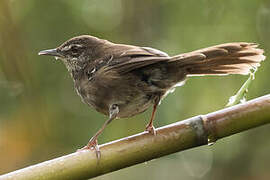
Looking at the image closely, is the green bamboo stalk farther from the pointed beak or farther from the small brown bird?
the pointed beak

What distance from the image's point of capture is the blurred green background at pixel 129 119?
5527mm

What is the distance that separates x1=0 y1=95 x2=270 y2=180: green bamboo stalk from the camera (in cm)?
277

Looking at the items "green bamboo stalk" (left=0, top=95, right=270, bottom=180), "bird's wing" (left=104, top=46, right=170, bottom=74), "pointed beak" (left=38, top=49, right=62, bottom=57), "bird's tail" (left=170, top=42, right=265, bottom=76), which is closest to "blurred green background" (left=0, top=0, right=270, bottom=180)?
"pointed beak" (left=38, top=49, right=62, bottom=57)

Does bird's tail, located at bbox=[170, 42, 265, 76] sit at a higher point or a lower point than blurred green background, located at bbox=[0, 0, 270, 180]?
higher

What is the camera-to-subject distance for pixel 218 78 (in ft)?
19.1

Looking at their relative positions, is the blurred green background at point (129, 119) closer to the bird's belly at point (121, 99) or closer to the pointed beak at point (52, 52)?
the pointed beak at point (52, 52)

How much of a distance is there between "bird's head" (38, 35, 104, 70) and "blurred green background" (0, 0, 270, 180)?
0.48 metres

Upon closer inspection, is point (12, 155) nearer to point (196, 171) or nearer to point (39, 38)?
point (39, 38)

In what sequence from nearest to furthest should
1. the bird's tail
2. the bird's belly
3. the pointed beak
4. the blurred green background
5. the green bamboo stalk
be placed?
the green bamboo stalk
the bird's tail
the bird's belly
the pointed beak
the blurred green background

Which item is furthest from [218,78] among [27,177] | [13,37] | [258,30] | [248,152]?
[27,177]

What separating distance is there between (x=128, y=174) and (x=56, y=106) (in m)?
1.31

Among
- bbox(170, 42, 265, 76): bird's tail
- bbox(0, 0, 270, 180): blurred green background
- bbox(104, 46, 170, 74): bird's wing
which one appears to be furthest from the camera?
bbox(0, 0, 270, 180): blurred green background

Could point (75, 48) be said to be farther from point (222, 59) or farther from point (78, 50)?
point (222, 59)

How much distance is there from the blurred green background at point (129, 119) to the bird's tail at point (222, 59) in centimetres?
110
